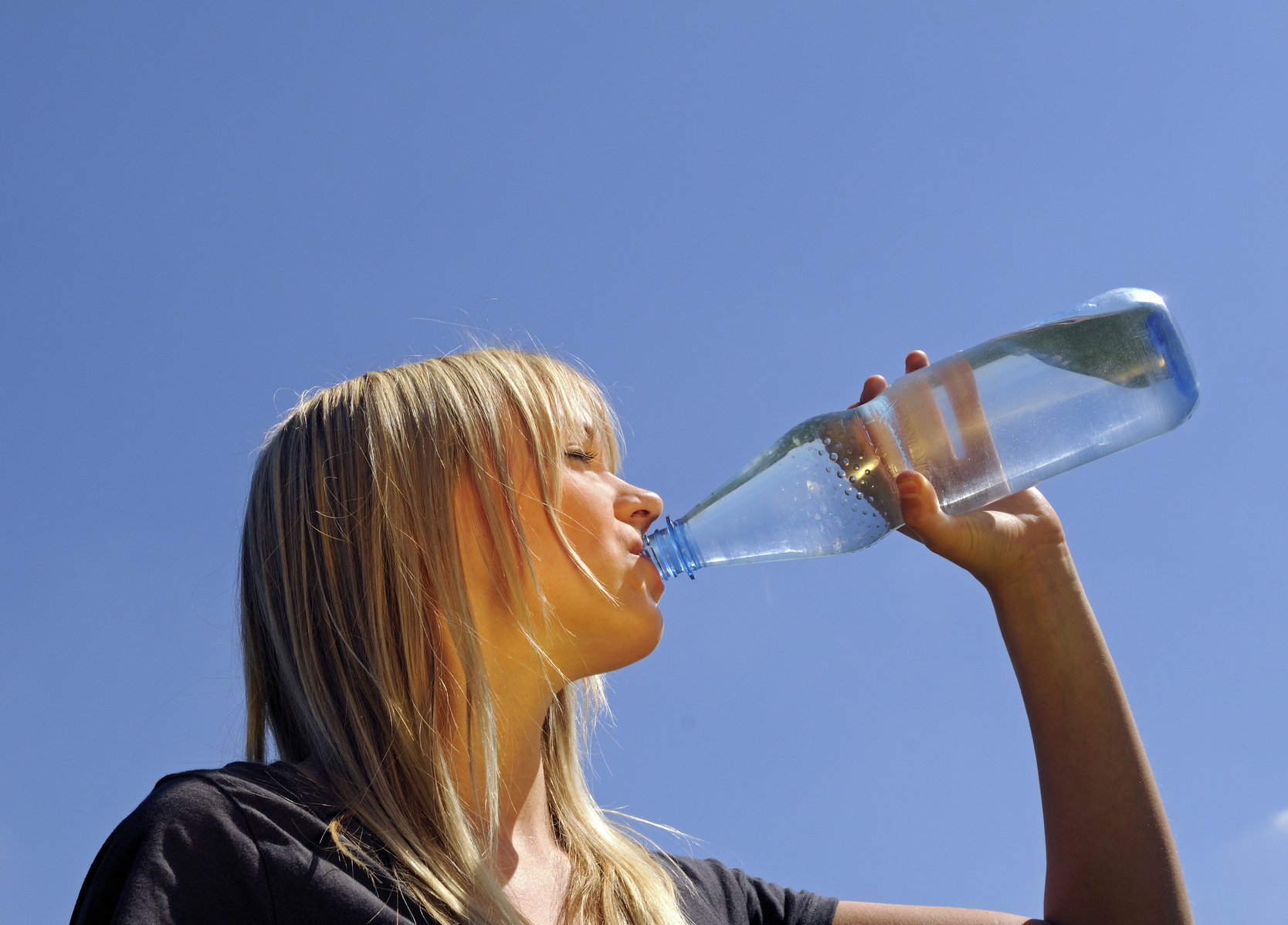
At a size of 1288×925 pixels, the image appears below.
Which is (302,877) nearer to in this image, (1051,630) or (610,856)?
(610,856)

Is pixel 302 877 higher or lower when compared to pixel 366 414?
lower

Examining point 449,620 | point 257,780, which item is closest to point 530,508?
point 449,620

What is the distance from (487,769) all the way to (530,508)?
1.61 ft

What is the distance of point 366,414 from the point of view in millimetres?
1900

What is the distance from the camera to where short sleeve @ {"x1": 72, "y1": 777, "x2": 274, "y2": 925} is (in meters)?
1.20

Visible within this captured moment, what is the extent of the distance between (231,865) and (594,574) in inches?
31.3

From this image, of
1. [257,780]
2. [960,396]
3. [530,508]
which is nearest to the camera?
[257,780]

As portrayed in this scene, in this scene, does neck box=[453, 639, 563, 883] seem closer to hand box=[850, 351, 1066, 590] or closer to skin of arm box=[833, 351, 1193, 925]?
skin of arm box=[833, 351, 1193, 925]

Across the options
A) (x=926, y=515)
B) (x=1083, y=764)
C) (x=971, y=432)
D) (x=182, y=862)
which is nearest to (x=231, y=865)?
(x=182, y=862)

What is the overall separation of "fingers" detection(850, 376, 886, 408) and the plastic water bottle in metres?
0.09

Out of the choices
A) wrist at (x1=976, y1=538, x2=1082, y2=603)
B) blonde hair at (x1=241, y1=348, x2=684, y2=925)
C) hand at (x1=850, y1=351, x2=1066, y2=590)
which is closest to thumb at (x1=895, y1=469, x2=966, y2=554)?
hand at (x1=850, y1=351, x2=1066, y2=590)

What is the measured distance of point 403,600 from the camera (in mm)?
1737

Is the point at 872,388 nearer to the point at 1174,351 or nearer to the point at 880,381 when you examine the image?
the point at 880,381

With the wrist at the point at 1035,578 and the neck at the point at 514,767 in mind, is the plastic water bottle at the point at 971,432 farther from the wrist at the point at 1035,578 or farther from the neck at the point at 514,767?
the neck at the point at 514,767
